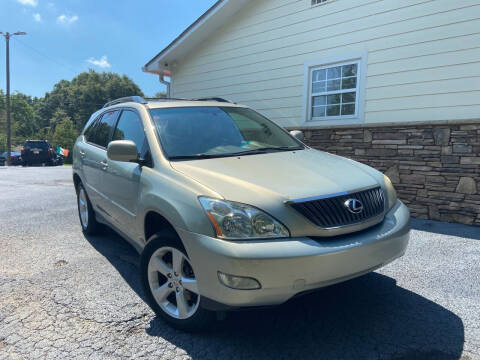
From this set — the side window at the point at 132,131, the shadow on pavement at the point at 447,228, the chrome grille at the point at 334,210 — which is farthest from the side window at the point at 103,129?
the shadow on pavement at the point at 447,228

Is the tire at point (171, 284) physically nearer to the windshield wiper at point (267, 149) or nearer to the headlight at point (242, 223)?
the headlight at point (242, 223)

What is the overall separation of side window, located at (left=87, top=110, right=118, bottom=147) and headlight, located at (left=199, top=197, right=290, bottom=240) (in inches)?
96.1

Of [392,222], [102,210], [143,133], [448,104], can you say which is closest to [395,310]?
[392,222]

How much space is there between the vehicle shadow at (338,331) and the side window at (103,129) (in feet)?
→ 6.49

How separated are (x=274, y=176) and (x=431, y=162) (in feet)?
13.8

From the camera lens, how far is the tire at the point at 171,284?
7.82 ft

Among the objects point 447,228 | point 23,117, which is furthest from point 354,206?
point 23,117

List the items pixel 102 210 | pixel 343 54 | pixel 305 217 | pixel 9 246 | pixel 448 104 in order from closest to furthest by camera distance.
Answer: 1. pixel 305 217
2. pixel 102 210
3. pixel 9 246
4. pixel 448 104
5. pixel 343 54

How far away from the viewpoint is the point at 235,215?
2133mm

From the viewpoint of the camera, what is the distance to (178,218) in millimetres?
2311

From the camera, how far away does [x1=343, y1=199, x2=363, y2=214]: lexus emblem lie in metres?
2.31

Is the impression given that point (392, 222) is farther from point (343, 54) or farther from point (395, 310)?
point (343, 54)

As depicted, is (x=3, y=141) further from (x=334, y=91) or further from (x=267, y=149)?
(x=267, y=149)

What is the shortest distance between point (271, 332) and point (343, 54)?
594 cm
